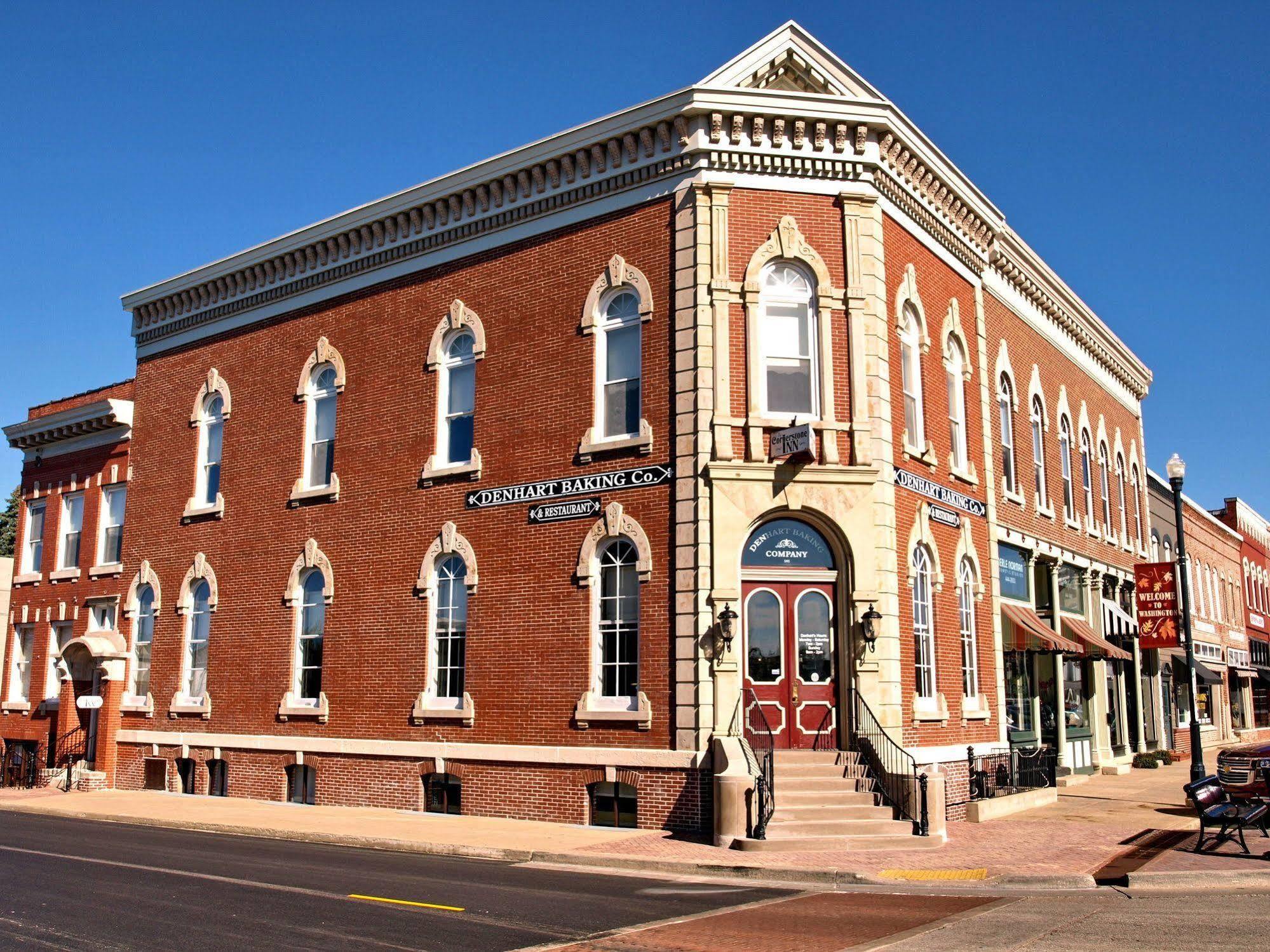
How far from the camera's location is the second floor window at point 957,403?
22469 millimetres

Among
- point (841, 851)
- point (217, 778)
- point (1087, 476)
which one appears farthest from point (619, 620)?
point (1087, 476)

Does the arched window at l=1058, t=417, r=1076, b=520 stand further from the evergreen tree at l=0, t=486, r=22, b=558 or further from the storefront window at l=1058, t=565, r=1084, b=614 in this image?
the evergreen tree at l=0, t=486, r=22, b=558

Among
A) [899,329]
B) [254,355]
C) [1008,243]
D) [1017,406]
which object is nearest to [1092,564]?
[1017,406]

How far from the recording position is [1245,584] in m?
55.0

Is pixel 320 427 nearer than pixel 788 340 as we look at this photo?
No

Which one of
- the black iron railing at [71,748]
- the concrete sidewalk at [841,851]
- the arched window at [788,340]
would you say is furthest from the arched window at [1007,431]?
the black iron railing at [71,748]

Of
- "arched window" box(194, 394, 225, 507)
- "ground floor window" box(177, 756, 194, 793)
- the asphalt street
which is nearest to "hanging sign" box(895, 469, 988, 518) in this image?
the asphalt street

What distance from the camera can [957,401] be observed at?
22.8 meters

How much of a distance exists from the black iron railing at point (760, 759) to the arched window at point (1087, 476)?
15.3m

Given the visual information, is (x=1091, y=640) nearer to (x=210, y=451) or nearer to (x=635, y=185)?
(x=635, y=185)

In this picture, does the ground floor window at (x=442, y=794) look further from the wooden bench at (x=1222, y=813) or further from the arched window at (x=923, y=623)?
the wooden bench at (x=1222, y=813)

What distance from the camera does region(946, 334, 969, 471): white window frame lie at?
73.8 feet

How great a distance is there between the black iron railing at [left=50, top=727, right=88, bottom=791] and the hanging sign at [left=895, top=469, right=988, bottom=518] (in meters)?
18.9

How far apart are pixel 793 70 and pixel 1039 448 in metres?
12.0
